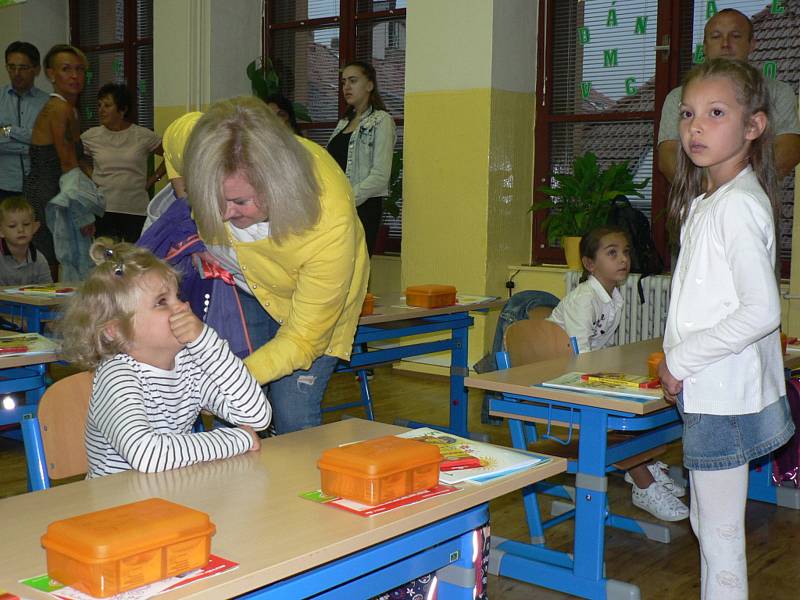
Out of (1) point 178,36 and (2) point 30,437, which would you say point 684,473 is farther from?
(1) point 178,36

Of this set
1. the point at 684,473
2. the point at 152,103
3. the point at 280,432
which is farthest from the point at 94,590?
the point at 152,103

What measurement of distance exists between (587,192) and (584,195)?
25 mm

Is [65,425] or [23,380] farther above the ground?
[65,425]

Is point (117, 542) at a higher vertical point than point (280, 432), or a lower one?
higher

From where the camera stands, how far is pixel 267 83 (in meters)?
7.20

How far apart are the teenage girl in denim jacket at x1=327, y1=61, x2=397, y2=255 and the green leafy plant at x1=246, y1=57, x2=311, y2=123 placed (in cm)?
140

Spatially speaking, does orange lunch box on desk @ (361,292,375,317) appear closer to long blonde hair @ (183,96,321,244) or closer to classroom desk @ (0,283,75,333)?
classroom desk @ (0,283,75,333)

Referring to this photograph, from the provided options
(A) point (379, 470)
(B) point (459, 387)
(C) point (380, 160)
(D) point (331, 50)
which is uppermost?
(D) point (331, 50)

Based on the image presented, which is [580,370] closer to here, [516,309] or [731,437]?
[731,437]

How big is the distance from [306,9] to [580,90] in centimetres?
251

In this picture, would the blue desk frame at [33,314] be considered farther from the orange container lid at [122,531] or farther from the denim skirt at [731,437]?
the orange container lid at [122,531]

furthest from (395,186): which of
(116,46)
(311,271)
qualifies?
(311,271)

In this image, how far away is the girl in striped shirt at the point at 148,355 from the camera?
1.92 m

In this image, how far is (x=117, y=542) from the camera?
1.12 meters
